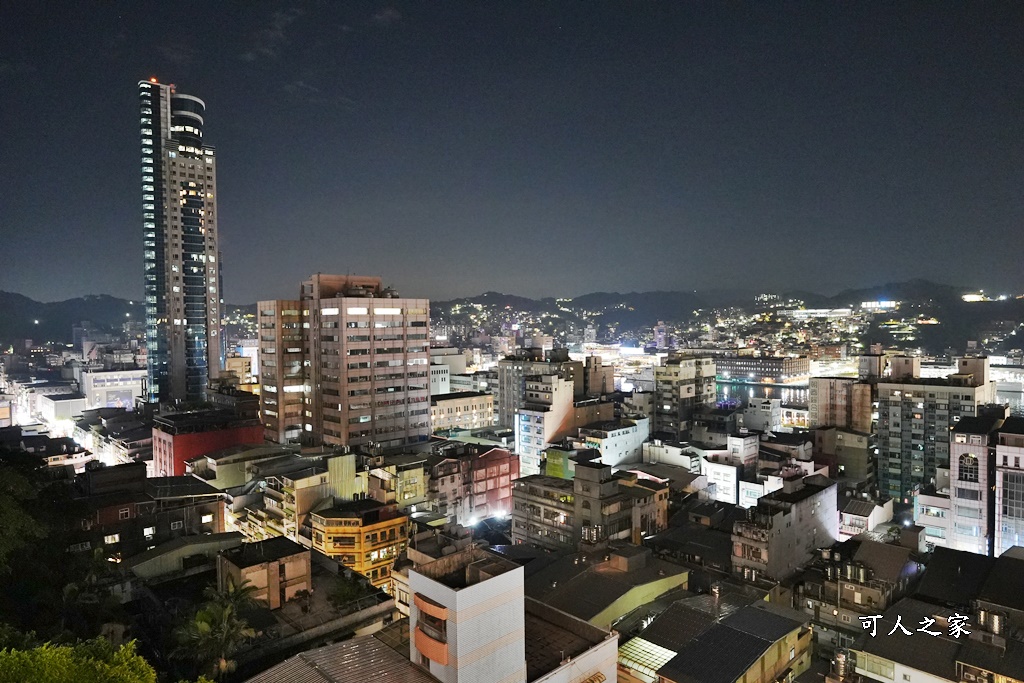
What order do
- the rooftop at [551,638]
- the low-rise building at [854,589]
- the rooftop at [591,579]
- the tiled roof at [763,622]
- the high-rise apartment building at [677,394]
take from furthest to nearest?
1. the high-rise apartment building at [677,394]
2. the low-rise building at [854,589]
3. the rooftop at [591,579]
4. the tiled roof at [763,622]
5. the rooftop at [551,638]

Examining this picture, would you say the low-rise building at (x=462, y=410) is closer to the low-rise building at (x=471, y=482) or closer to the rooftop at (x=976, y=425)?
the low-rise building at (x=471, y=482)

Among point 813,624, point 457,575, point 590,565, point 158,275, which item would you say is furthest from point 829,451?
point 158,275

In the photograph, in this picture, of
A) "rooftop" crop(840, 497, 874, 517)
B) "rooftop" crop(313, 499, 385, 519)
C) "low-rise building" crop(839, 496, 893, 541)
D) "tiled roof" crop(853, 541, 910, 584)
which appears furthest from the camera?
"rooftop" crop(840, 497, 874, 517)

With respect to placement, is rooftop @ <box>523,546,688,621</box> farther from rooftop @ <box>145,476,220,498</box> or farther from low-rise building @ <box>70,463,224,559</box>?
rooftop @ <box>145,476,220,498</box>

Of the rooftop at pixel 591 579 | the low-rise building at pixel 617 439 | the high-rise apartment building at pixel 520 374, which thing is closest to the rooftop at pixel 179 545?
the rooftop at pixel 591 579

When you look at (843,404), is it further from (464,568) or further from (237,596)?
(237,596)

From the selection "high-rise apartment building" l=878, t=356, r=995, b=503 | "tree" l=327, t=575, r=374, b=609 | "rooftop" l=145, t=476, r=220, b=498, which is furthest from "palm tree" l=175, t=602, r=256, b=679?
"high-rise apartment building" l=878, t=356, r=995, b=503
